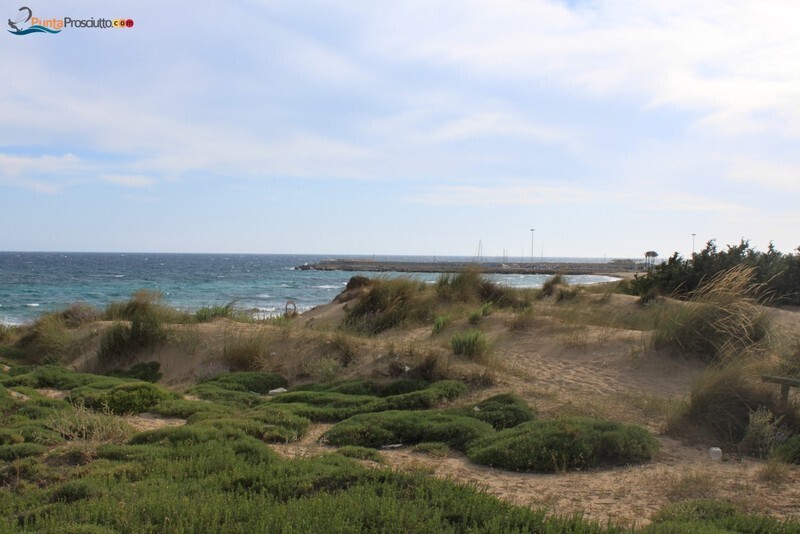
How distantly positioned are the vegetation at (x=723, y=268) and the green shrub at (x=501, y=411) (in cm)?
1262

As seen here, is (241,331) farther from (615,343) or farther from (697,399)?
(697,399)

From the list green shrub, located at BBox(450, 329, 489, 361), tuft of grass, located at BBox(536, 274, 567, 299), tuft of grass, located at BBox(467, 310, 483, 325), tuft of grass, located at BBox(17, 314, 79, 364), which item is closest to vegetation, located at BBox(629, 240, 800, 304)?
tuft of grass, located at BBox(536, 274, 567, 299)

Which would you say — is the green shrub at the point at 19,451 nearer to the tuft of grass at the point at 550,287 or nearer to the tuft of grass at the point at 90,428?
the tuft of grass at the point at 90,428

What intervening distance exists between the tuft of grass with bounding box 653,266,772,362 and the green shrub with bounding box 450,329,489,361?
3.39 m

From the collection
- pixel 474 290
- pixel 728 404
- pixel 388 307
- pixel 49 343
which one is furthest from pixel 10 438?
pixel 474 290

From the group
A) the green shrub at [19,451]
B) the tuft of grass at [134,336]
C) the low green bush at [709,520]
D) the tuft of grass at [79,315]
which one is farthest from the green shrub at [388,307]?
the low green bush at [709,520]

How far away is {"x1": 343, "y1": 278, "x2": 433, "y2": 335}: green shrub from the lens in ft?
53.7

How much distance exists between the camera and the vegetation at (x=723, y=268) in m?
20.7

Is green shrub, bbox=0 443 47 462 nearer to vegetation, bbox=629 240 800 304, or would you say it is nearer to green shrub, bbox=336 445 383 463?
green shrub, bbox=336 445 383 463

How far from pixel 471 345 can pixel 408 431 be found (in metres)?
4.31

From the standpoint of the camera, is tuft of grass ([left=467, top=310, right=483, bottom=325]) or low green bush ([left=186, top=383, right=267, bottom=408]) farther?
tuft of grass ([left=467, top=310, right=483, bottom=325])

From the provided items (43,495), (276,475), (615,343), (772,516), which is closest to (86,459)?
(43,495)

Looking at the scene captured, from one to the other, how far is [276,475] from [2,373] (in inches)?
397

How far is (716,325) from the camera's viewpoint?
11.7 m
